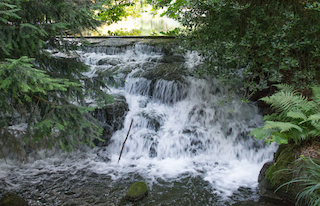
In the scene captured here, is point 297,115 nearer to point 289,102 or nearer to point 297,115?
point 297,115

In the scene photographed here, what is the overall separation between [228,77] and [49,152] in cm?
477

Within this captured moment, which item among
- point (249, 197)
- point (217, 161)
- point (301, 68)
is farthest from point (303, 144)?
point (301, 68)

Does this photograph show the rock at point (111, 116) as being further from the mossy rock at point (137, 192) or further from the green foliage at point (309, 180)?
the green foliage at point (309, 180)

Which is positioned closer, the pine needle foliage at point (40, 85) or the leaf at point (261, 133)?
the pine needle foliage at point (40, 85)

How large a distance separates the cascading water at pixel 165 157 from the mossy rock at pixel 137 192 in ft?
0.50

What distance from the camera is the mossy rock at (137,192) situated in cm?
391

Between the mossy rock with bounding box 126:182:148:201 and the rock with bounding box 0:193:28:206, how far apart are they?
1.69 metres

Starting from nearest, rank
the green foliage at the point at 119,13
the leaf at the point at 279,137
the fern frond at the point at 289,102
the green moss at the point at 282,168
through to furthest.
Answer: the leaf at the point at 279,137
the green moss at the point at 282,168
the fern frond at the point at 289,102
the green foliage at the point at 119,13

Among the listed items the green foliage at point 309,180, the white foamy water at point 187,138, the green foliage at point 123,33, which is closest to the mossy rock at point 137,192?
the white foamy water at point 187,138

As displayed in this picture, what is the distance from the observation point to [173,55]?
31.3 feet

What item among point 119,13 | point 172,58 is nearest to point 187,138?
point 172,58

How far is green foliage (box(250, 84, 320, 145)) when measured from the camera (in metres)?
3.22

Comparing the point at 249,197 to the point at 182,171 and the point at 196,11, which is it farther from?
the point at 196,11

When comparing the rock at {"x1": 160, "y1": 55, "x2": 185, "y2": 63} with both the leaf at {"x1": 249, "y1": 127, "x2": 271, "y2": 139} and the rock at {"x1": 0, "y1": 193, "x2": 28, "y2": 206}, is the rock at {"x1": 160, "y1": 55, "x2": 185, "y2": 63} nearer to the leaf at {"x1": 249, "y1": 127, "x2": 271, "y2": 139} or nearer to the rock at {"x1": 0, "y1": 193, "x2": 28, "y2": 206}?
the leaf at {"x1": 249, "y1": 127, "x2": 271, "y2": 139}
